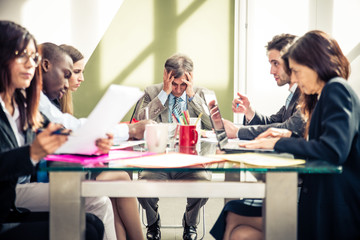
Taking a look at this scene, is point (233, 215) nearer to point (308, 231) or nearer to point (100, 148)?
point (308, 231)

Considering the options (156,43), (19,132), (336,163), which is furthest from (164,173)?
(156,43)

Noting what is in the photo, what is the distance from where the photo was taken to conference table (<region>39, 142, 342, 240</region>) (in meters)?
1.15

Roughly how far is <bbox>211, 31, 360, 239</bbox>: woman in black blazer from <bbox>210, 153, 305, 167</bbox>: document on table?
0.04 meters

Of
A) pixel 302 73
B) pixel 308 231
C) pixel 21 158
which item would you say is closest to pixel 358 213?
pixel 308 231

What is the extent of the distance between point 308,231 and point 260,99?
113 inches

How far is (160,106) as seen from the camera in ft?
8.95

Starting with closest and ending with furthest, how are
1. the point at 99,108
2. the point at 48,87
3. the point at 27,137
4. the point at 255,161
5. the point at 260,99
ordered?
the point at 99,108 → the point at 255,161 → the point at 27,137 → the point at 48,87 → the point at 260,99

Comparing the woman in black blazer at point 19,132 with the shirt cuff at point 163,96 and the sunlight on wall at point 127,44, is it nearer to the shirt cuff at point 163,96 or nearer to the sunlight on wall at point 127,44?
the shirt cuff at point 163,96


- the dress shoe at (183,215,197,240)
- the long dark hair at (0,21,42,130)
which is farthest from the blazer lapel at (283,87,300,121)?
the long dark hair at (0,21,42,130)

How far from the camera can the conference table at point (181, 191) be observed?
1.15 metres

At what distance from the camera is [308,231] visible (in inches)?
53.4

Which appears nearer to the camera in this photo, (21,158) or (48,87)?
(21,158)

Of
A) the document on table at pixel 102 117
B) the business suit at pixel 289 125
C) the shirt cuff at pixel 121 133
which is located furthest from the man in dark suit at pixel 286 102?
the document on table at pixel 102 117

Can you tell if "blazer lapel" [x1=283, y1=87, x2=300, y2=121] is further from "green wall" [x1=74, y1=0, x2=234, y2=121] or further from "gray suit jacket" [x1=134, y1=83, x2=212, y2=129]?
"green wall" [x1=74, y1=0, x2=234, y2=121]
